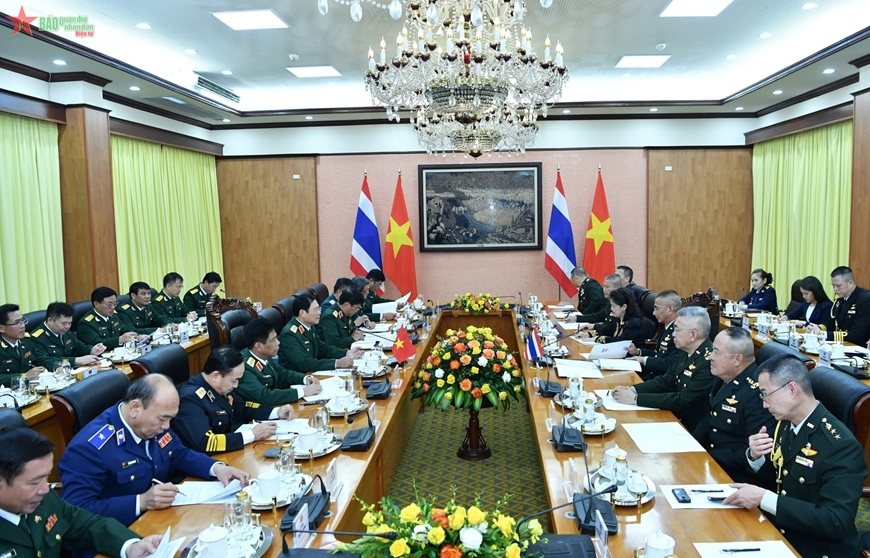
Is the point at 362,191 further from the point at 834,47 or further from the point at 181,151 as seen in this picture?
the point at 834,47

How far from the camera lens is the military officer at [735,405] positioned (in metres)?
2.68

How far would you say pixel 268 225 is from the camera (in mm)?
9312

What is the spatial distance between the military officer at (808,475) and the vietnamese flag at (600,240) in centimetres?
669

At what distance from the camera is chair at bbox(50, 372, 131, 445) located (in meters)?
2.57

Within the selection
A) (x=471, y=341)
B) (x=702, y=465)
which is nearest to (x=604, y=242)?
(x=471, y=341)

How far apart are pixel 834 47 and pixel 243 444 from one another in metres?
5.92

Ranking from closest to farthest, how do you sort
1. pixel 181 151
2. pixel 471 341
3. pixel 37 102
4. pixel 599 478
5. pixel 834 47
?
pixel 599 478
pixel 471 341
pixel 834 47
pixel 37 102
pixel 181 151

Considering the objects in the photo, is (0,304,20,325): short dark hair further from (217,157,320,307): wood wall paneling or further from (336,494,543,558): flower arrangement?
(217,157,320,307): wood wall paneling

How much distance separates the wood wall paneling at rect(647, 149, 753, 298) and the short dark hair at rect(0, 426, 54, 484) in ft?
27.6

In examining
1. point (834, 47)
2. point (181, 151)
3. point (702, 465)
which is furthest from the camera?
point (181, 151)

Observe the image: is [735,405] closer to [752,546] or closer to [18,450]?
[752,546]

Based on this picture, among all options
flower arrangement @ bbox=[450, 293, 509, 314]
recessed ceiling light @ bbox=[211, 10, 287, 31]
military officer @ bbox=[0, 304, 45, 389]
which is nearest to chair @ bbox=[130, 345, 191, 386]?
military officer @ bbox=[0, 304, 45, 389]

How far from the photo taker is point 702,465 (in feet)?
7.79

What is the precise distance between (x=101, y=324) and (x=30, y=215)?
139 cm
